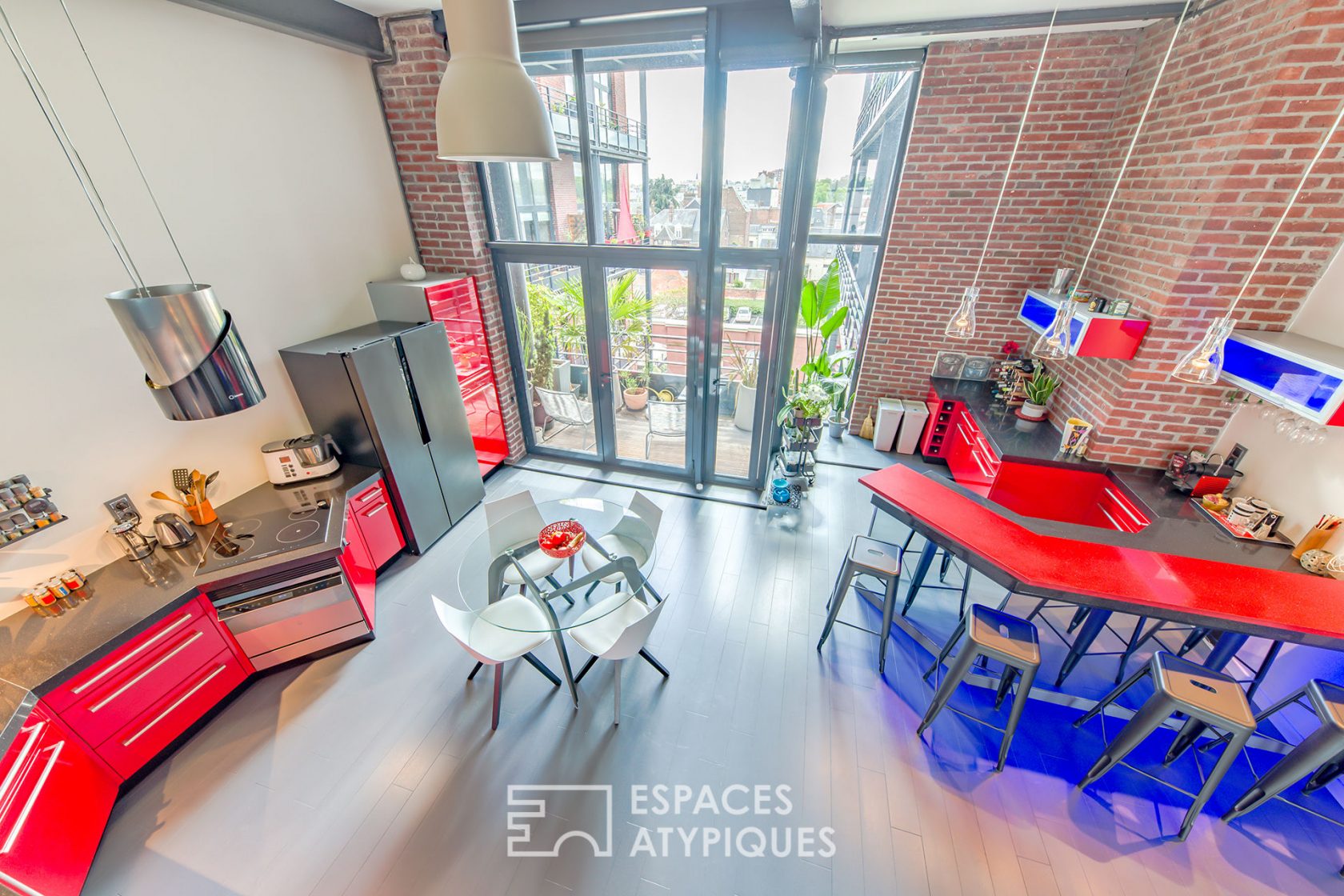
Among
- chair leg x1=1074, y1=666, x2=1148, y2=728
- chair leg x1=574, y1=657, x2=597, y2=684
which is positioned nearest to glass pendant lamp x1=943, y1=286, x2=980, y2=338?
chair leg x1=1074, y1=666, x2=1148, y2=728

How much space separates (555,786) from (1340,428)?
13.9 ft

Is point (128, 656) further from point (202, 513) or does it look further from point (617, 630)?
point (617, 630)

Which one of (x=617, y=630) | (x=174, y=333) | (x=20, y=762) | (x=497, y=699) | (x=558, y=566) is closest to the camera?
(x=20, y=762)

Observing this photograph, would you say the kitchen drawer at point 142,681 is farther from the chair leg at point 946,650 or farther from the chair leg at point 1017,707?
the chair leg at point 1017,707

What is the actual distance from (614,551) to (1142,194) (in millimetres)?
4197

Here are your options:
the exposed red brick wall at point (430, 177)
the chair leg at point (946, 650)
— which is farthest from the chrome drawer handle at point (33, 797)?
the chair leg at point (946, 650)

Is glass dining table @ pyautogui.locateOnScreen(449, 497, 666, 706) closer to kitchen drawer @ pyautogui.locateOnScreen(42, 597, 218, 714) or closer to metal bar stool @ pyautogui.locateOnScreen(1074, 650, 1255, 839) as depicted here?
kitchen drawer @ pyautogui.locateOnScreen(42, 597, 218, 714)

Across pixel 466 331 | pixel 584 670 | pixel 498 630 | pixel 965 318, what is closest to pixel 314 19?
pixel 466 331

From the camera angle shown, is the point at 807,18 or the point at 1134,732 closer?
the point at 1134,732

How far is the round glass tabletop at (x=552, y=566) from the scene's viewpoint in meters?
2.54

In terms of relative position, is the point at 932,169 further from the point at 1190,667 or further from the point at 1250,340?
the point at 1190,667

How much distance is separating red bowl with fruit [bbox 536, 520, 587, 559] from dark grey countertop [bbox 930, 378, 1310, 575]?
2.40m

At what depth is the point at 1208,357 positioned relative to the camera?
81.6 inches

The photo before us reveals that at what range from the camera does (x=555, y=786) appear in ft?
7.57
